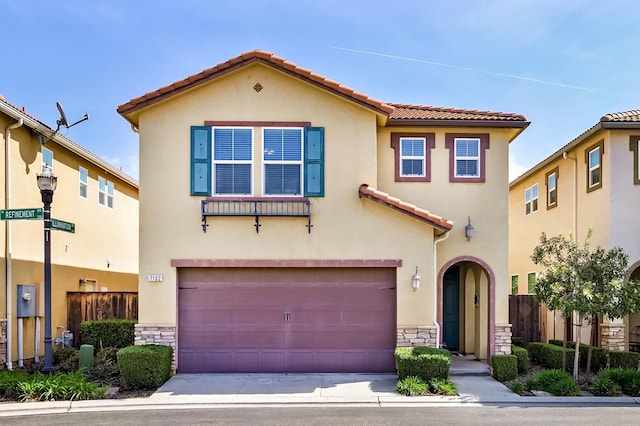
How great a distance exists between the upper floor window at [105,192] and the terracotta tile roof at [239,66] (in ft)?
21.8

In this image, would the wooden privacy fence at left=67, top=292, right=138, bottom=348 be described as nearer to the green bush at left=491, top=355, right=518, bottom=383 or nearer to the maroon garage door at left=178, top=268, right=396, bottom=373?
the maroon garage door at left=178, top=268, right=396, bottom=373

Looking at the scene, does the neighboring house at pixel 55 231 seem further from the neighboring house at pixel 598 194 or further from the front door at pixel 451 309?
the neighboring house at pixel 598 194

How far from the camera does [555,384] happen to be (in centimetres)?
1184

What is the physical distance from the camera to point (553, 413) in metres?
10.4

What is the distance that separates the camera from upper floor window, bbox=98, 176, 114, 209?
19328 mm

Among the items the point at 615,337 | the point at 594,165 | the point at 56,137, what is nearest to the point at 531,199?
the point at 594,165

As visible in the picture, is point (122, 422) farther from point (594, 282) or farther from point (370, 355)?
point (594, 282)

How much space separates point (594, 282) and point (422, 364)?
4177 millimetres

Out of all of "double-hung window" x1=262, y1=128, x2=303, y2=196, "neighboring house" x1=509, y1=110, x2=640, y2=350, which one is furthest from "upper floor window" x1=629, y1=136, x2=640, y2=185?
"double-hung window" x1=262, y1=128, x2=303, y2=196

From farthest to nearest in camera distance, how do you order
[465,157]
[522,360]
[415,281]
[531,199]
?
[531,199]
[465,157]
[522,360]
[415,281]

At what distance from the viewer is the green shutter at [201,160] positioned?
44.0 feet

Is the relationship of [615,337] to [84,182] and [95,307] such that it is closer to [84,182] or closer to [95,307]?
[95,307]

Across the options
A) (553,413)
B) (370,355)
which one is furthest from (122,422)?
(553,413)

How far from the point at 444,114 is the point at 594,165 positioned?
15.8 ft
